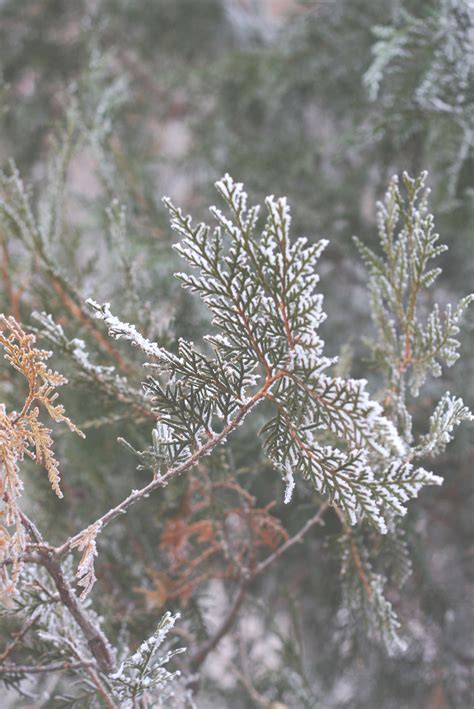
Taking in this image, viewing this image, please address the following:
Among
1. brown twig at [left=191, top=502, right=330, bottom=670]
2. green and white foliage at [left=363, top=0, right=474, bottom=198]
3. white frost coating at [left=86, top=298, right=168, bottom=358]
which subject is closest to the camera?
white frost coating at [left=86, top=298, right=168, bottom=358]

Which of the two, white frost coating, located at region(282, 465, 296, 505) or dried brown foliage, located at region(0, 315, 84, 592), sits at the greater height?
dried brown foliage, located at region(0, 315, 84, 592)

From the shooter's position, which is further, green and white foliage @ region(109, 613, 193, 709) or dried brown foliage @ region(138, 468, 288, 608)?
dried brown foliage @ region(138, 468, 288, 608)

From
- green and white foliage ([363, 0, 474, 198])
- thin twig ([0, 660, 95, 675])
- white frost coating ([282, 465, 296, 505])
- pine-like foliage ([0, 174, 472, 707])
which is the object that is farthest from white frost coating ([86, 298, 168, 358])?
green and white foliage ([363, 0, 474, 198])

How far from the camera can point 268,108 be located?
126cm

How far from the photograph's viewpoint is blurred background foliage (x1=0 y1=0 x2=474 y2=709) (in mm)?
738

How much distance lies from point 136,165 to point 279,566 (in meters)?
0.66

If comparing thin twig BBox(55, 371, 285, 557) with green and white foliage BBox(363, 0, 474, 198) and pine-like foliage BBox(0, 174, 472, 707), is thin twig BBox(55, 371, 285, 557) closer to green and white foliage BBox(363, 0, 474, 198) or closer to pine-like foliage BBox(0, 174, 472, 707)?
pine-like foliage BBox(0, 174, 472, 707)

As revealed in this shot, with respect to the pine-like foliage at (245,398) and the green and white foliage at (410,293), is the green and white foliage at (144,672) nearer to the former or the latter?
the pine-like foliage at (245,398)

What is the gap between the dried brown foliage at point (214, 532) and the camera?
61 cm

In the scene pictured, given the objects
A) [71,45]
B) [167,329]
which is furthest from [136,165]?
[167,329]

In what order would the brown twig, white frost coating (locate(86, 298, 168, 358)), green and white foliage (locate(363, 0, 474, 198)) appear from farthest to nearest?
green and white foliage (locate(363, 0, 474, 198)) → the brown twig → white frost coating (locate(86, 298, 168, 358))

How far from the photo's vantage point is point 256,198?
110 centimetres

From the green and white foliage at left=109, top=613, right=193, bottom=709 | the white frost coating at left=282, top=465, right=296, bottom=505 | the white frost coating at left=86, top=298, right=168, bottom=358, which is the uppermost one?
the white frost coating at left=86, top=298, right=168, bottom=358

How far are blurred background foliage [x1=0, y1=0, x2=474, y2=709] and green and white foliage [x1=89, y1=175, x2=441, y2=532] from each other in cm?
18
